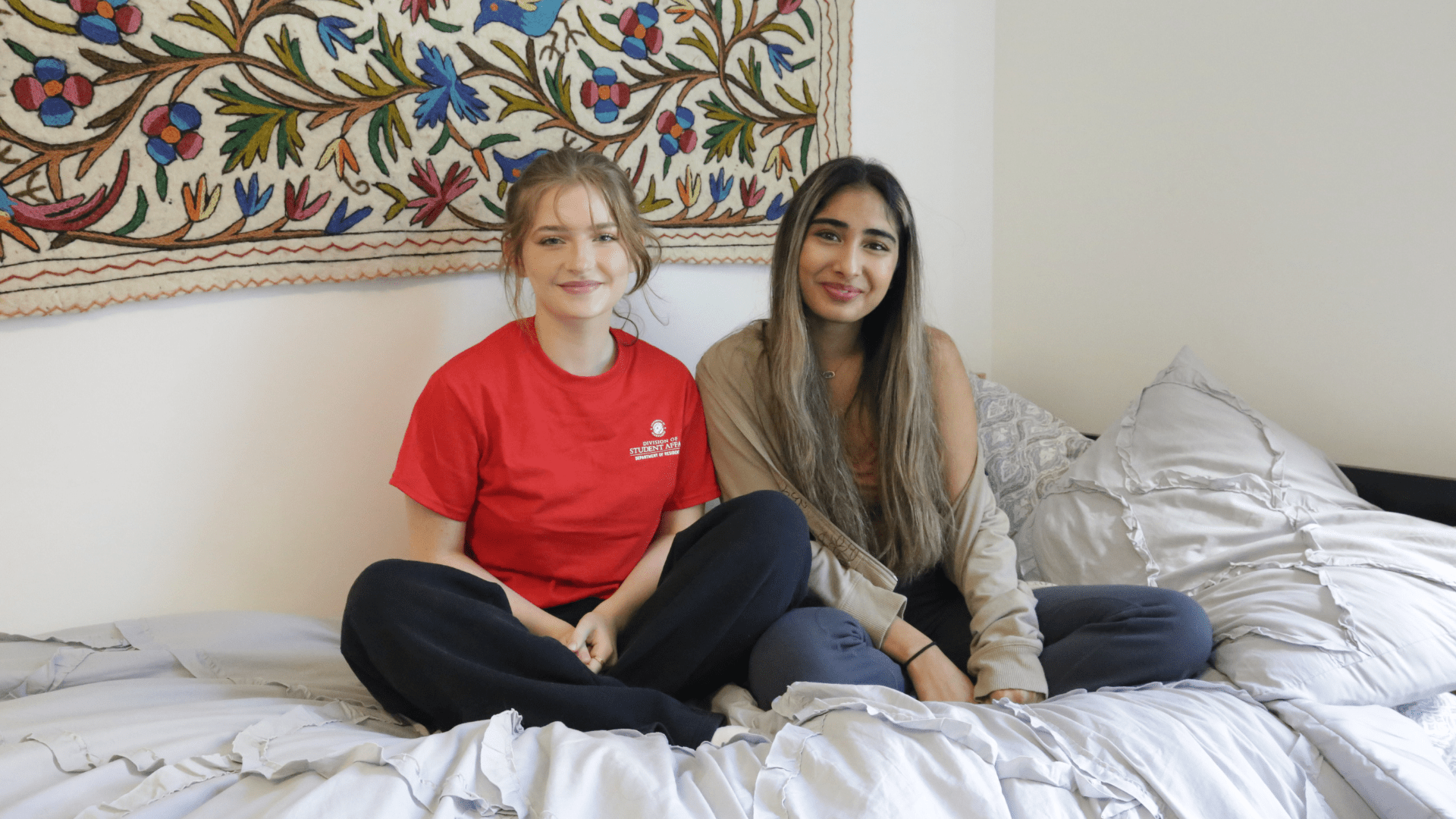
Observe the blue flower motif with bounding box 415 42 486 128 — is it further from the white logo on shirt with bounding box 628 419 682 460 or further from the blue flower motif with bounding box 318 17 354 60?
the white logo on shirt with bounding box 628 419 682 460

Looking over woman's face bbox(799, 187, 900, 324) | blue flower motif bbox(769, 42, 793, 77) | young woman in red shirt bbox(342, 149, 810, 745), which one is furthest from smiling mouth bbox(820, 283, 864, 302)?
blue flower motif bbox(769, 42, 793, 77)

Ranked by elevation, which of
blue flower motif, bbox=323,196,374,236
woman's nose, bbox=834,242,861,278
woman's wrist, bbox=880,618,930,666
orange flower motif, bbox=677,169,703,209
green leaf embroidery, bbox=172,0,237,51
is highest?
green leaf embroidery, bbox=172,0,237,51

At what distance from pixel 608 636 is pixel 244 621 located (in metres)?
0.51

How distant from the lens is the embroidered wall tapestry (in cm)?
118

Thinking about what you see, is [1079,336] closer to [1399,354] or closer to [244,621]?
[1399,354]

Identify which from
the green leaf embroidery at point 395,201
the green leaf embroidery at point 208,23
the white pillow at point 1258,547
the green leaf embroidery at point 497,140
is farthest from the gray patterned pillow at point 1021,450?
the green leaf embroidery at point 208,23

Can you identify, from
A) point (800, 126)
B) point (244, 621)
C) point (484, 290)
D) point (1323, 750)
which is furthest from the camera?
point (800, 126)

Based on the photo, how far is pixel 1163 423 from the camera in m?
1.61

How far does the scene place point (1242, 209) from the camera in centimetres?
180

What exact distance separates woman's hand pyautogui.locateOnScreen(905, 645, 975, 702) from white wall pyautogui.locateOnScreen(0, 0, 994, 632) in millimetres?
870

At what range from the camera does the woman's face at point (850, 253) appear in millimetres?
1379

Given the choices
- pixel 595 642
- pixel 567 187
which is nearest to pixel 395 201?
pixel 567 187

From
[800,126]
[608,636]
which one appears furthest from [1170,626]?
[800,126]

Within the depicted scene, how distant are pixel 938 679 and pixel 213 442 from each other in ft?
3.58
